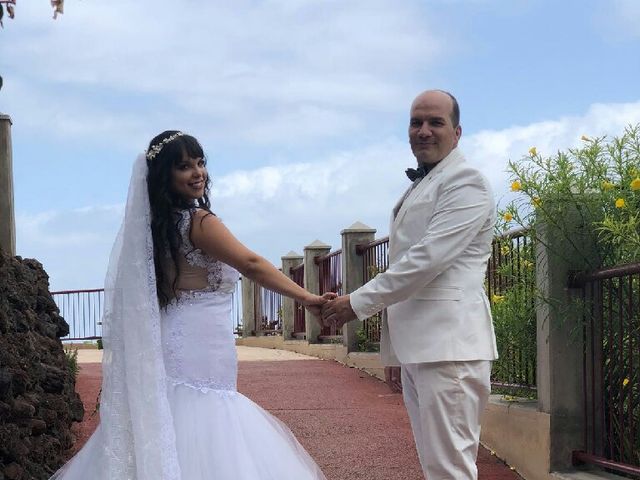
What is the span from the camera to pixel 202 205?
193 inches

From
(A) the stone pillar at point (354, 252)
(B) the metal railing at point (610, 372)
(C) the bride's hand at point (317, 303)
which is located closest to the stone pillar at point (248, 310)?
(A) the stone pillar at point (354, 252)

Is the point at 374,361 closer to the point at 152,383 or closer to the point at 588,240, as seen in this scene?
the point at 588,240

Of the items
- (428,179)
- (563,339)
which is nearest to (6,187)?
(563,339)

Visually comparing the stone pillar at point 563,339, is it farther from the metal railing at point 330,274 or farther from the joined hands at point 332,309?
the metal railing at point 330,274

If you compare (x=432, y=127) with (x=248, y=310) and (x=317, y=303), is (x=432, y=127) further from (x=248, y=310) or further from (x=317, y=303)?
(x=248, y=310)

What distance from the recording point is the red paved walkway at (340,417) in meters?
8.01

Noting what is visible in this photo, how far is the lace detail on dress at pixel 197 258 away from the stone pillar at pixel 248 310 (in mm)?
19177

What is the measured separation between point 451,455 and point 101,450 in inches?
61.8

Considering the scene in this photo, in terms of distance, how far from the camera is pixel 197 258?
4.74 metres

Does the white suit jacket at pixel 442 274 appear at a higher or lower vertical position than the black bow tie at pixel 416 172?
lower

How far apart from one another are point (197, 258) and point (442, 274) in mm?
1094

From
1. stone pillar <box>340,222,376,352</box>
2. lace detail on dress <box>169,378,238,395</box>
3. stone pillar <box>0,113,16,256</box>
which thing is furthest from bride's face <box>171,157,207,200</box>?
stone pillar <box>340,222,376,352</box>

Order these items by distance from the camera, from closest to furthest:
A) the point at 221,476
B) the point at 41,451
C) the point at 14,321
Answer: the point at 221,476 < the point at 41,451 < the point at 14,321

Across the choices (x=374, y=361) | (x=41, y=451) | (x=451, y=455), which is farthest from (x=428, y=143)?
(x=374, y=361)
